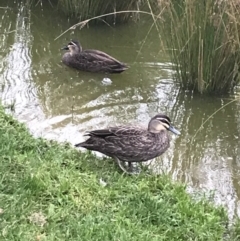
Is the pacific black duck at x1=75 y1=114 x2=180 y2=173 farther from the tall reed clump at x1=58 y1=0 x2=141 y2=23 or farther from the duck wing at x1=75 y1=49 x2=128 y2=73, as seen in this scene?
the tall reed clump at x1=58 y1=0 x2=141 y2=23

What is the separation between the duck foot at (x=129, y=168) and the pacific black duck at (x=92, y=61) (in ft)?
8.88

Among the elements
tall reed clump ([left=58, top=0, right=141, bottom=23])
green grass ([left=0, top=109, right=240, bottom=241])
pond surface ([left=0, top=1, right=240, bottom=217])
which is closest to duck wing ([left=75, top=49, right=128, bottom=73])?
pond surface ([left=0, top=1, right=240, bottom=217])

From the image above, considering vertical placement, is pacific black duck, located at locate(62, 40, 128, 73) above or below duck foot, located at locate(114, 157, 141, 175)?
below

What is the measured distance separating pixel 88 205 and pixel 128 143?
1145 mm

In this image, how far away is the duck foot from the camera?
18.7ft

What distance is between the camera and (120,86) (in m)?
8.16

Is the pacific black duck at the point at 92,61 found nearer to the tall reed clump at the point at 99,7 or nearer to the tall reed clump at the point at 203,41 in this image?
the tall reed clump at the point at 203,41

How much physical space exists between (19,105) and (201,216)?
3213 millimetres

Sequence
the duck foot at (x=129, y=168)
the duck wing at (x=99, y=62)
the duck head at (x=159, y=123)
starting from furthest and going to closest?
1. the duck wing at (x=99, y=62)
2. the duck head at (x=159, y=123)
3. the duck foot at (x=129, y=168)

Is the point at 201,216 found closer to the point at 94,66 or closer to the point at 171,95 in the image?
the point at 171,95

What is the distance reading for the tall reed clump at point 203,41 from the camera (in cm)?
702

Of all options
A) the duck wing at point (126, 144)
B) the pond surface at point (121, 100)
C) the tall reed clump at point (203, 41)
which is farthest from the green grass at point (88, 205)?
the tall reed clump at point (203, 41)

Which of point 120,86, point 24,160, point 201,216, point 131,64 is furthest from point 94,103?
point 201,216

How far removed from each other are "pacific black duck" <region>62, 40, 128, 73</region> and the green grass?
307 centimetres
